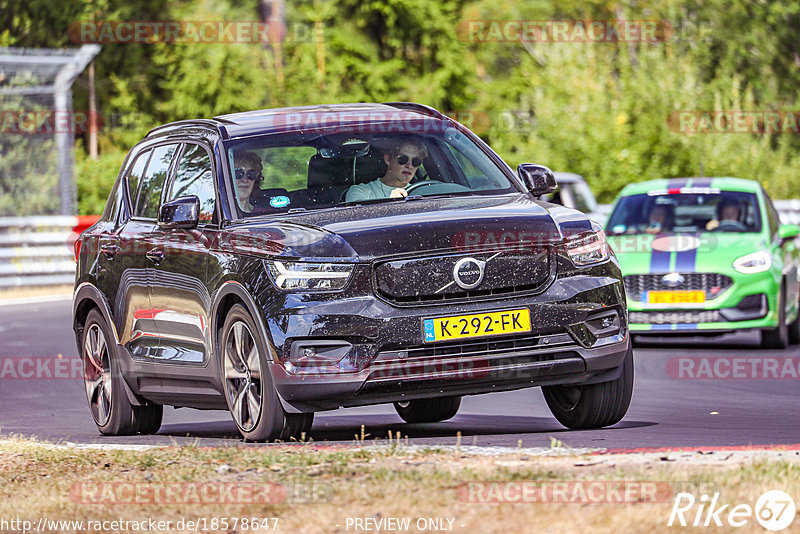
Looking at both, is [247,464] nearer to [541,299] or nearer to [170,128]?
[541,299]

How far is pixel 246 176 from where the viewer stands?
9.86 meters

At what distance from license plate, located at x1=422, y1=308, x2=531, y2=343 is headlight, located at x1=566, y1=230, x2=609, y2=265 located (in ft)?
1.43

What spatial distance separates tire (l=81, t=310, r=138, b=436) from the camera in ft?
35.6

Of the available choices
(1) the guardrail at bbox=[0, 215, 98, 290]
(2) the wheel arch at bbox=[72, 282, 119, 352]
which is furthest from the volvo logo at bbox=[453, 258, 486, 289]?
(1) the guardrail at bbox=[0, 215, 98, 290]

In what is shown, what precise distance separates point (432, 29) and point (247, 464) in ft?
108

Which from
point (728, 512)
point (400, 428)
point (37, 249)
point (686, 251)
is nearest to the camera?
point (728, 512)

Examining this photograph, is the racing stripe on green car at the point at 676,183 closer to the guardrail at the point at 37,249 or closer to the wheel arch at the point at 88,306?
the wheel arch at the point at 88,306

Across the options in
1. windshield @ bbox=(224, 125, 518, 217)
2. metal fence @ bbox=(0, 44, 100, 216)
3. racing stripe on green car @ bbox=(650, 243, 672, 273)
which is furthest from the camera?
metal fence @ bbox=(0, 44, 100, 216)

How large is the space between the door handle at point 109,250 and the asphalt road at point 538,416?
115cm

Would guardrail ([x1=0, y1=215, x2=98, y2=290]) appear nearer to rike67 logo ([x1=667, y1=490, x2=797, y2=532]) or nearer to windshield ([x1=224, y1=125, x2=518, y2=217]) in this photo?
windshield ([x1=224, y1=125, x2=518, y2=217])

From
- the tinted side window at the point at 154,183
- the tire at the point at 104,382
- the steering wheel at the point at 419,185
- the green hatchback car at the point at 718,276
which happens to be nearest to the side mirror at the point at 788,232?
the green hatchback car at the point at 718,276

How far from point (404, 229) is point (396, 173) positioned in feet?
4.31

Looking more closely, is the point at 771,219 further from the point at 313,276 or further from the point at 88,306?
the point at 313,276

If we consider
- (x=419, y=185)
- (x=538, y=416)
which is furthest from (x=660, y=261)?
(x=419, y=185)
